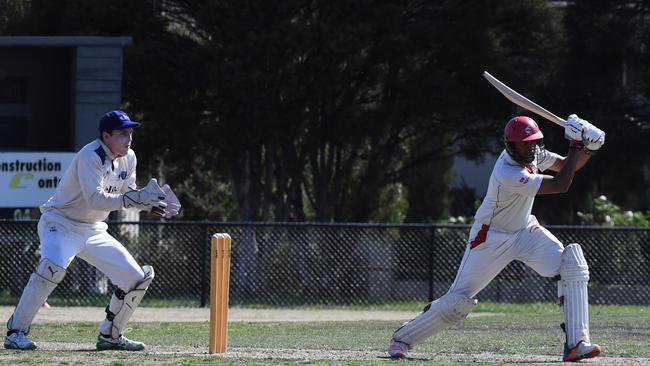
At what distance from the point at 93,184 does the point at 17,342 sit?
1340mm

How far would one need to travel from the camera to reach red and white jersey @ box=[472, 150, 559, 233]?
28.2ft

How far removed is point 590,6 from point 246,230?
875cm

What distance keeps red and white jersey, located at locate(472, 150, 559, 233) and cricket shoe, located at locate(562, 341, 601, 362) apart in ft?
3.18

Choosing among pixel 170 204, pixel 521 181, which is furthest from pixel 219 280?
pixel 521 181

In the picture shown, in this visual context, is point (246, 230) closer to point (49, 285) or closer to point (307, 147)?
point (307, 147)

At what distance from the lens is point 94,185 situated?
891 cm

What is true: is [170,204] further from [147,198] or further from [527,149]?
[527,149]

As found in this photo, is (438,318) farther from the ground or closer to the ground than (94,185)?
closer to the ground

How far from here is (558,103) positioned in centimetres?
2233

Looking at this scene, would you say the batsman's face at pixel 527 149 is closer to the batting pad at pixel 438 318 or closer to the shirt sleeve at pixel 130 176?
the batting pad at pixel 438 318

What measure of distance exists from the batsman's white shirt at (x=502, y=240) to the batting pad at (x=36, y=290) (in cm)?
298

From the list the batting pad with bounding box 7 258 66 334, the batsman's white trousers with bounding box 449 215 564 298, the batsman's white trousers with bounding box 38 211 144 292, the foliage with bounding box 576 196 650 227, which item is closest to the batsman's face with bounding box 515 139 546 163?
the batsman's white trousers with bounding box 449 215 564 298

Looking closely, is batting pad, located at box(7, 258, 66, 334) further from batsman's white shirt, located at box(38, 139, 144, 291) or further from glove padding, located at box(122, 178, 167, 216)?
glove padding, located at box(122, 178, 167, 216)

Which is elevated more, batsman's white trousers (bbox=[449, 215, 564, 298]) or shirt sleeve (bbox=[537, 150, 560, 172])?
shirt sleeve (bbox=[537, 150, 560, 172])
